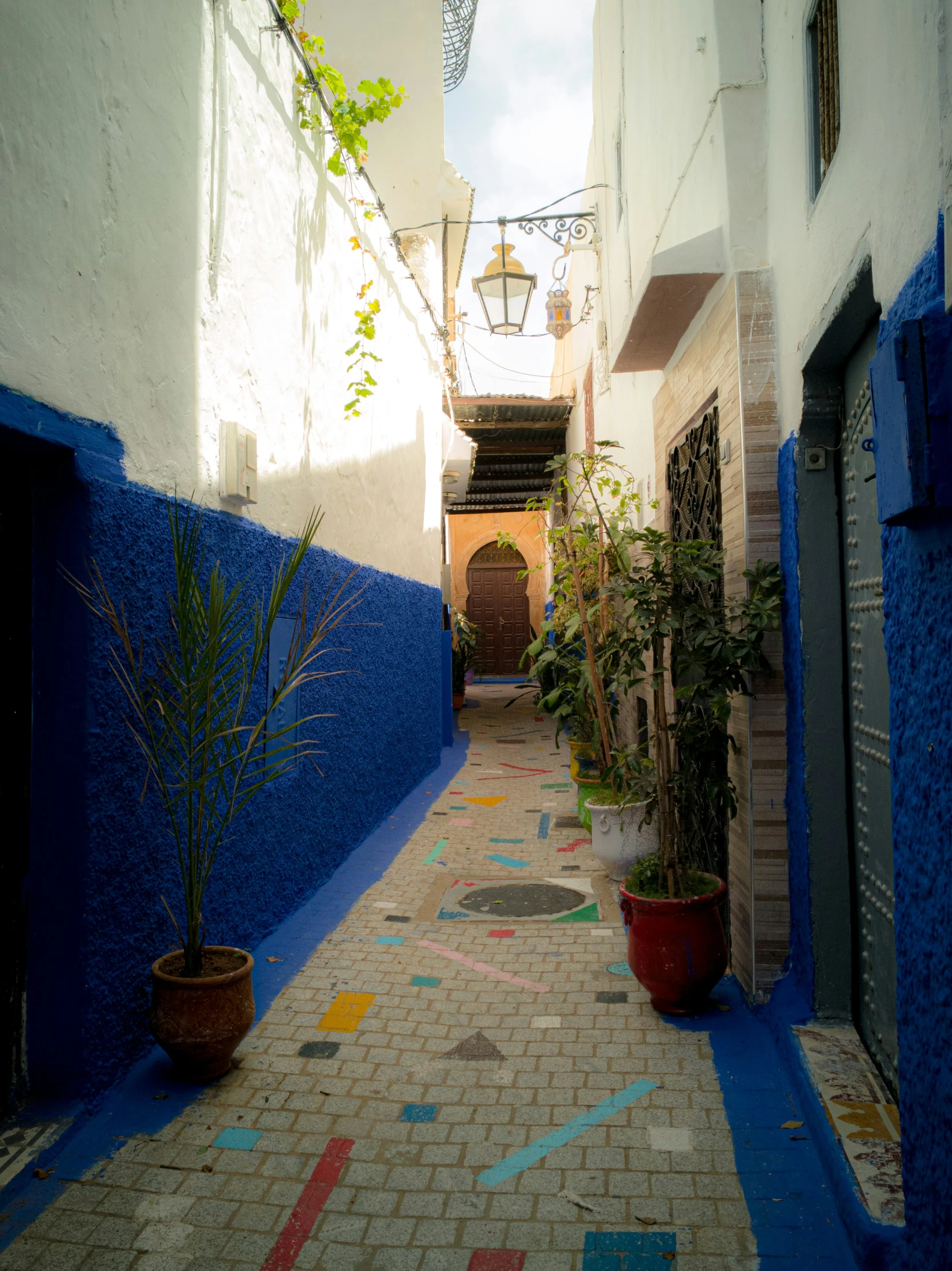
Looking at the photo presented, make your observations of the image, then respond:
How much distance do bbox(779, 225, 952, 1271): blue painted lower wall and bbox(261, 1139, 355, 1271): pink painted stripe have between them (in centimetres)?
138

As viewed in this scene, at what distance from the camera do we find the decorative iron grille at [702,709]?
144 inches

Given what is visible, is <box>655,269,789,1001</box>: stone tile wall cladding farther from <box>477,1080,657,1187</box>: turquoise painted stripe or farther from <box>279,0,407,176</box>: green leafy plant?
<box>279,0,407,176</box>: green leafy plant

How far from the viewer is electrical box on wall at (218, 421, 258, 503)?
368 cm

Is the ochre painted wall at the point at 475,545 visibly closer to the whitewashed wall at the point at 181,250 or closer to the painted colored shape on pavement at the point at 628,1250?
the whitewashed wall at the point at 181,250

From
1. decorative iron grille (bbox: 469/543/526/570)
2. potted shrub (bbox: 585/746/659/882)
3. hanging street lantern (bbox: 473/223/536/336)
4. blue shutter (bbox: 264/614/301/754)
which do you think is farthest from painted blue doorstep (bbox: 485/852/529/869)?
decorative iron grille (bbox: 469/543/526/570)

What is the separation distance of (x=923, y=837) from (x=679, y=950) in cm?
175

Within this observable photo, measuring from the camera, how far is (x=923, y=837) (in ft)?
→ 6.00

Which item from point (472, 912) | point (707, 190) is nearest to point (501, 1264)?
point (472, 912)

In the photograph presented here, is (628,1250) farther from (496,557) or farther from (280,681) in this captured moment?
(496,557)

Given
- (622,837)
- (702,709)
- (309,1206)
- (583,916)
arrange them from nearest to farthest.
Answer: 1. (309,1206)
2. (702,709)
3. (583,916)
4. (622,837)

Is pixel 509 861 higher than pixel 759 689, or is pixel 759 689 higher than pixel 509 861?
pixel 759 689

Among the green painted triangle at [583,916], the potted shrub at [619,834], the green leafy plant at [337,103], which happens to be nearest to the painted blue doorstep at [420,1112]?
the green painted triangle at [583,916]

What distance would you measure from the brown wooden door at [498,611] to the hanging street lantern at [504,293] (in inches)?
522

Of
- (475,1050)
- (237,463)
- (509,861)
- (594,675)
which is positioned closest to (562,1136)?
(475,1050)
